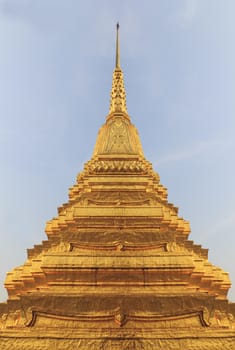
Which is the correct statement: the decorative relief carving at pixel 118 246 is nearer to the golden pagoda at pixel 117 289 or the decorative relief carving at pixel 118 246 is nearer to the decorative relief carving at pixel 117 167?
the golden pagoda at pixel 117 289

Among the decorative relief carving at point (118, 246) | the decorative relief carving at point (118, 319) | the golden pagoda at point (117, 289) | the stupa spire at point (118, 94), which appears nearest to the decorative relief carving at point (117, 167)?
the golden pagoda at point (117, 289)

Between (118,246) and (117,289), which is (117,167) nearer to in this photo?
(118,246)

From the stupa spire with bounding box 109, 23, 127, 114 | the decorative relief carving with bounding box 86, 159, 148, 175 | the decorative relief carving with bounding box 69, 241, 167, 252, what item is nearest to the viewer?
the decorative relief carving with bounding box 69, 241, 167, 252

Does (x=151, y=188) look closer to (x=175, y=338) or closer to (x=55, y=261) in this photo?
(x=55, y=261)

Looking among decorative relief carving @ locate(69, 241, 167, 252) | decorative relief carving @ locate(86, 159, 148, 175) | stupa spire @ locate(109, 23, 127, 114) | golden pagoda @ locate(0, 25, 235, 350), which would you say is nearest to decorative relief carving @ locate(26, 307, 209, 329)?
golden pagoda @ locate(0, 25, 235, 350)

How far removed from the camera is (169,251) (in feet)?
45.2

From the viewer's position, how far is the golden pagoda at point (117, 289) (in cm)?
1024

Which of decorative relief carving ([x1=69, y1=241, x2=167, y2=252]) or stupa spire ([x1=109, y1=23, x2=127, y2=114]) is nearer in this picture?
decorative relief carving ([x1=69, y1=241, x2=167, y2=252])

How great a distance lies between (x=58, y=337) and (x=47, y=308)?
4.31 ft

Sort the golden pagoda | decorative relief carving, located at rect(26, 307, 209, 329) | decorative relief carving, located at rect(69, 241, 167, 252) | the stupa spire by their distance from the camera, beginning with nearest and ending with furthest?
1. the golden pagoda
2. decorative relief carving, located at rect(26, 307, 209, 329)
3. decorative relief carving, located at rect(69, 241, 167, 252)
4. the stupa spire

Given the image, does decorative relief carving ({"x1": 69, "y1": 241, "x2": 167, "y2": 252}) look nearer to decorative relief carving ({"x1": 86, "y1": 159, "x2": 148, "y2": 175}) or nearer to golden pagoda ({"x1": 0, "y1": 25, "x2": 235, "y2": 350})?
golden pagoda ({"x1": 0, "y1": 25, "x2": 235, "y2": 350})

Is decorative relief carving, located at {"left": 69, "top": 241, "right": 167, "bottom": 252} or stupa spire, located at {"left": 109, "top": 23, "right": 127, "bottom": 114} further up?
stupa spire, located at {"left": 109, "top": 23, "right": 127, "bottom": 114}

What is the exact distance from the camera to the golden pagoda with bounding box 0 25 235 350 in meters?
10.2

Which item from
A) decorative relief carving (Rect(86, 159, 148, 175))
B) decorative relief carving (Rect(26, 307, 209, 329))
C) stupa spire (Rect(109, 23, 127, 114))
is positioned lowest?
decorative relief carving (Rect(26, 307, 209, 329))
